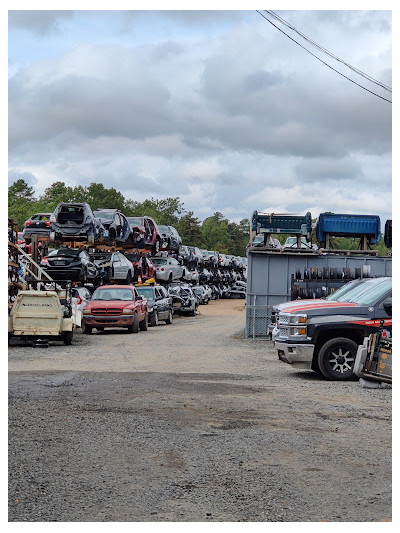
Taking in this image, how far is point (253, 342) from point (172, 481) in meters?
17.0

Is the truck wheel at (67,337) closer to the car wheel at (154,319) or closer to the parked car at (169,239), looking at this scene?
the car wheel at (154,319)

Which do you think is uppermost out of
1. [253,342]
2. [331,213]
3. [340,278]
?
[331,213]

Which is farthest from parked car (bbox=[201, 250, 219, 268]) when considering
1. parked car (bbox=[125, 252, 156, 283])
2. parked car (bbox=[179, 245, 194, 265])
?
parked car (bbox=[125, 252, 156, 283])

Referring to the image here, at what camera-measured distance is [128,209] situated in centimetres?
10812

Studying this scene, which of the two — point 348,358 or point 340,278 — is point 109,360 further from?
point 340,278

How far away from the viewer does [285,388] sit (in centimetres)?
1295

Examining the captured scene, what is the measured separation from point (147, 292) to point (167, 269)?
10820 mm

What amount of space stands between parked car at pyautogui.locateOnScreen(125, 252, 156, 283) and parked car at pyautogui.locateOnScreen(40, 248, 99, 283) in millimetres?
6866

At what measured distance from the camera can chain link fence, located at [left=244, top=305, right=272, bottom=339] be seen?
25.0 meters

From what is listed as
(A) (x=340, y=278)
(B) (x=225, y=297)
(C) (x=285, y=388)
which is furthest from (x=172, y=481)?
(B) (x=225, y=297)

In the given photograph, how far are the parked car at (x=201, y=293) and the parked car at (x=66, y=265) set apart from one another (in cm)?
2406

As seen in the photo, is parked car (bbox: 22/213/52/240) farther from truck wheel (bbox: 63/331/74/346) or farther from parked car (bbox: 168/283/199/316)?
truck wheel (bbox: 63/331/74/346)

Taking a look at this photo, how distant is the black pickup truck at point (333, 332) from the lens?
14008mm

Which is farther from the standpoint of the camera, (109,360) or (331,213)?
(331,213)
